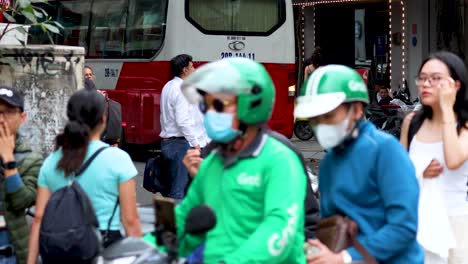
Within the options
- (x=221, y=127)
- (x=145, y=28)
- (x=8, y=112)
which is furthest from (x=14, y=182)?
(x=145, y=28)

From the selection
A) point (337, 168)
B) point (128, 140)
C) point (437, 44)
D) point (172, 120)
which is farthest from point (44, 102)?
point (437, 44)

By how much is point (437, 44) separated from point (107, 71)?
26.7 ft

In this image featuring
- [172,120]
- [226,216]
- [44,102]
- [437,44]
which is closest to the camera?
[226,216]

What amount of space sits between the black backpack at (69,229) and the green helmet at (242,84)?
1055 mm

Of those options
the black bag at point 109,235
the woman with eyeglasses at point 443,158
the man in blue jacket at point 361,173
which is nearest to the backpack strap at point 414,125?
the woman with eyeglasses at point 443,158

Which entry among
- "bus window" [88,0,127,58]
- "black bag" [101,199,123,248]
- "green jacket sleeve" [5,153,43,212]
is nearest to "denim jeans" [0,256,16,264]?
"green jacket sleeve" [5,153,43,212]

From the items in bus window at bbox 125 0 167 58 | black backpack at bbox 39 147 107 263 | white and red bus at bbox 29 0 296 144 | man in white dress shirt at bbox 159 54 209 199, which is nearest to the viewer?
black backpack at bbox 39 147 107 263

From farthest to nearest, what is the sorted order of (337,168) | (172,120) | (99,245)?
1. (172,120)
2. (99,245)
3. (337,168)

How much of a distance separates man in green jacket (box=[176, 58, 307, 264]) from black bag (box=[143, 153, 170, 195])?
19.9 feet

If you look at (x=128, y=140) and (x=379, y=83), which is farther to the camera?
(x=379, y=83)

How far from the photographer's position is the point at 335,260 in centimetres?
367

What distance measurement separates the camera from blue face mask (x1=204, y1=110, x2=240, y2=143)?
3.57 metres

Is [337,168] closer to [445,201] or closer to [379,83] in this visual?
[445,201]

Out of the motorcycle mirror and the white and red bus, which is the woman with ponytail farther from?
the white and red bus
